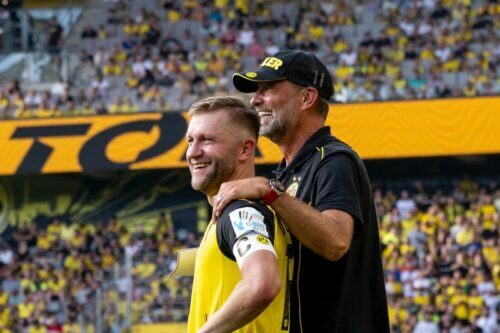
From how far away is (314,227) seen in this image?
3.53 metres

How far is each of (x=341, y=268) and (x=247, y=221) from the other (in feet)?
1.85

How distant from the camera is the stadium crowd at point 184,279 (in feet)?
55.7

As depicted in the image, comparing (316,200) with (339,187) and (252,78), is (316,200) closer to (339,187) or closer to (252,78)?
(339,187)

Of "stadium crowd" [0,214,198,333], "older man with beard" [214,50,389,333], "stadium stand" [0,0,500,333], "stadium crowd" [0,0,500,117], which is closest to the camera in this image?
"older man with beard" [214,50,389,333]

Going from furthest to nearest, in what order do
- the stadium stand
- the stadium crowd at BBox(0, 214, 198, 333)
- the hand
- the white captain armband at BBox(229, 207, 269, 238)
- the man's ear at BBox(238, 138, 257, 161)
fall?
the stadium crowd at BBox(0, 214, 198, 333)
the stadium stand
the man's ear at BBox(238, 138, 257, 161)
the hand
the white captain armband at BBox(229, 207, 269, 238)

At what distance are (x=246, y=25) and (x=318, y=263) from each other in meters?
21.1

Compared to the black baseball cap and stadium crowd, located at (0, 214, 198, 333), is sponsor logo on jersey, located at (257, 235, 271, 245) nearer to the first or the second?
the black baseball cap

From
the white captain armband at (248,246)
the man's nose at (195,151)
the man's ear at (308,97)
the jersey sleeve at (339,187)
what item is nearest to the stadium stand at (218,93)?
the man's ear at (308,97)

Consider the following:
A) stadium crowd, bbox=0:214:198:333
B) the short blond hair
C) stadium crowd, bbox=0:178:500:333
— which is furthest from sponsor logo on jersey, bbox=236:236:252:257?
stadium crowd, bbox=0:214:198:333

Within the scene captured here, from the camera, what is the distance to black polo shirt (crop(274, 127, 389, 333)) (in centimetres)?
371

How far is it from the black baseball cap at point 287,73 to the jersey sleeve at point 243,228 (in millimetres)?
737

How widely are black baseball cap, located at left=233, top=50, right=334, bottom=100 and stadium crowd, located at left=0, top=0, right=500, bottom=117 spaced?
1702 cm

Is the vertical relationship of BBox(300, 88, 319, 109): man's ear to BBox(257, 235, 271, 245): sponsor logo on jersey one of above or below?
above

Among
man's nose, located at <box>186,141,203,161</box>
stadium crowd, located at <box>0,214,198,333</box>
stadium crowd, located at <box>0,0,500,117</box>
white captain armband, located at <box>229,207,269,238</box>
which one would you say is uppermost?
stadium crowd, located at <box>0,0,500,117</box>
